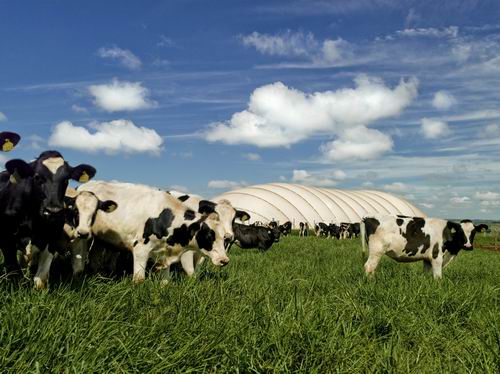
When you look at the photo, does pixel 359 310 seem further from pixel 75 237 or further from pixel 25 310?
pixel 75 237

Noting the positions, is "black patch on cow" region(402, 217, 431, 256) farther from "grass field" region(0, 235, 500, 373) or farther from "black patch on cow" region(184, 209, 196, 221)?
"black patch on cow" region(184, 209, 196, 221)

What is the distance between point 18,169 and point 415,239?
861 centimetres

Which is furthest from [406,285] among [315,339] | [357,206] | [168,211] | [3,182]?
[357,206]

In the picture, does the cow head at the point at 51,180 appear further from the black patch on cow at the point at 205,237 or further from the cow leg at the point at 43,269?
the black patch on cow at the point at 205,237

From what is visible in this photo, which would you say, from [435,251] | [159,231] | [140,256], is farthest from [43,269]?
[435,251]

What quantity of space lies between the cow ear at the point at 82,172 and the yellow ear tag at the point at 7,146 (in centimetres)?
82

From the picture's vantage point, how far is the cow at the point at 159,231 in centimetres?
861

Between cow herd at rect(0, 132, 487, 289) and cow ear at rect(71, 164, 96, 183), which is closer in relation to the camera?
cow herd at rect(0, 132, 487, 289)

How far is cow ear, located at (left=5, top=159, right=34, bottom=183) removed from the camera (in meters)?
6.24

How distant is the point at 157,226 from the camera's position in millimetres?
8617

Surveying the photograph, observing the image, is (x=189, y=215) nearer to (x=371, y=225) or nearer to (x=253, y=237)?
(x=371, y=225)

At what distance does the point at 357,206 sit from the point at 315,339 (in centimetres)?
6684

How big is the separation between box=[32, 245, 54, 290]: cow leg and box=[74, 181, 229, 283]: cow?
5.37 feet

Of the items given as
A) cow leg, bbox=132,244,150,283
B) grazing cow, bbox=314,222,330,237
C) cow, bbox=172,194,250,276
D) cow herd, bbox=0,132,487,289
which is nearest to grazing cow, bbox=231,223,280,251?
cow herd, bbox=0,132,487,289
